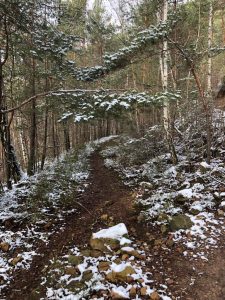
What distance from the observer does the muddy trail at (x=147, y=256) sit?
4402mm

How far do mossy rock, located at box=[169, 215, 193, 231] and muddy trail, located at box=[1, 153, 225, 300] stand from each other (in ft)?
1.17

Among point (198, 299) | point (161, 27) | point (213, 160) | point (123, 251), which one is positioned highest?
point (161, 27)

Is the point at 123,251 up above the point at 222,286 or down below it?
above

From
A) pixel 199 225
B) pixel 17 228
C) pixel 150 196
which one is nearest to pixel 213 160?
pixel 150 196

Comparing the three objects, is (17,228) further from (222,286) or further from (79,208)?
(222,286)

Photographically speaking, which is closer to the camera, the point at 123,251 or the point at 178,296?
the point at 178,296

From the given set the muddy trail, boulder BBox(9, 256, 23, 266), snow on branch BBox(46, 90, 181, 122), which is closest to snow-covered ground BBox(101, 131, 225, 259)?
the muddy trail

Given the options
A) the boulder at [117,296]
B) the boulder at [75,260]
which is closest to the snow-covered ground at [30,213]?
the boulder at [75,260]

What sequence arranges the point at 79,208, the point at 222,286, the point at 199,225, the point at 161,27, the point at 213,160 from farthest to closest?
1. the point at 213,160
2. the point at 161,27
3. the point at 79,208
4. the point at 199,225
5. the point at 222,286

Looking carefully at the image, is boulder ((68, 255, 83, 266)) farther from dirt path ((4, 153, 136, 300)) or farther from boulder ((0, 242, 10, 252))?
boulder ((0, 242, 10, 252))

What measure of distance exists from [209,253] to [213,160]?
15.1 ft

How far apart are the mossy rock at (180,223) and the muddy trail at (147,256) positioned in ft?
1.17

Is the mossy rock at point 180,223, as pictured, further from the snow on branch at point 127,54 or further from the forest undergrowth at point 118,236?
the snow on branch at point 127,54

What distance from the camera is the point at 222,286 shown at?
440 cm
